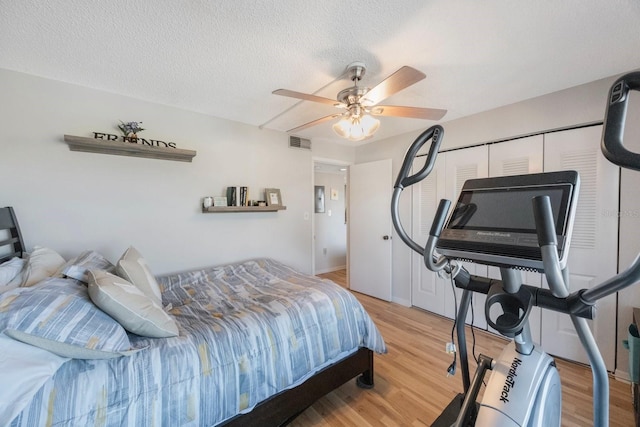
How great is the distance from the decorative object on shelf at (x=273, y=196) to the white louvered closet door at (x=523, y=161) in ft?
7.59

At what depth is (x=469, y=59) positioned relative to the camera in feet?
5.58

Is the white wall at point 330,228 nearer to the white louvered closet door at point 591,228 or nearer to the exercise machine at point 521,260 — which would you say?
the white louvered closet door at point 591,228

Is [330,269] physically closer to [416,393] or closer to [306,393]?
[416,393]

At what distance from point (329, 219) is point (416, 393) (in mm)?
3667

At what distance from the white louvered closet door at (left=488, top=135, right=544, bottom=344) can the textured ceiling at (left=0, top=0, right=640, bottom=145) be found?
1.42 ft

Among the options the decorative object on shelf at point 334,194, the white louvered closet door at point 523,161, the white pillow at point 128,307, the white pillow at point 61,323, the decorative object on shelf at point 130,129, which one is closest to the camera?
the white pillow at point 61,323

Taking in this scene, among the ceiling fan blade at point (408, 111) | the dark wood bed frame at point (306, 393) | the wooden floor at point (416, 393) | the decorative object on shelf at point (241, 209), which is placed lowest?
the wooden floor at point (416, 393)

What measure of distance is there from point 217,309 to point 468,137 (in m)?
2.88

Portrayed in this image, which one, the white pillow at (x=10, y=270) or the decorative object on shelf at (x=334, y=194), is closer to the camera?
the white pillow at (x=10, y=270)

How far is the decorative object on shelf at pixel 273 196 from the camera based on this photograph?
3.08 m

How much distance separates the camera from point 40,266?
1515mm

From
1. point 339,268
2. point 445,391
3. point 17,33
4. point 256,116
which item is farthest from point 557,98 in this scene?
point 339,268

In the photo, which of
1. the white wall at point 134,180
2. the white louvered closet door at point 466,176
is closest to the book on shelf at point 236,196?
the white wall at point 134,180

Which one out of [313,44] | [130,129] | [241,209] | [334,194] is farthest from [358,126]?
[334,194]
